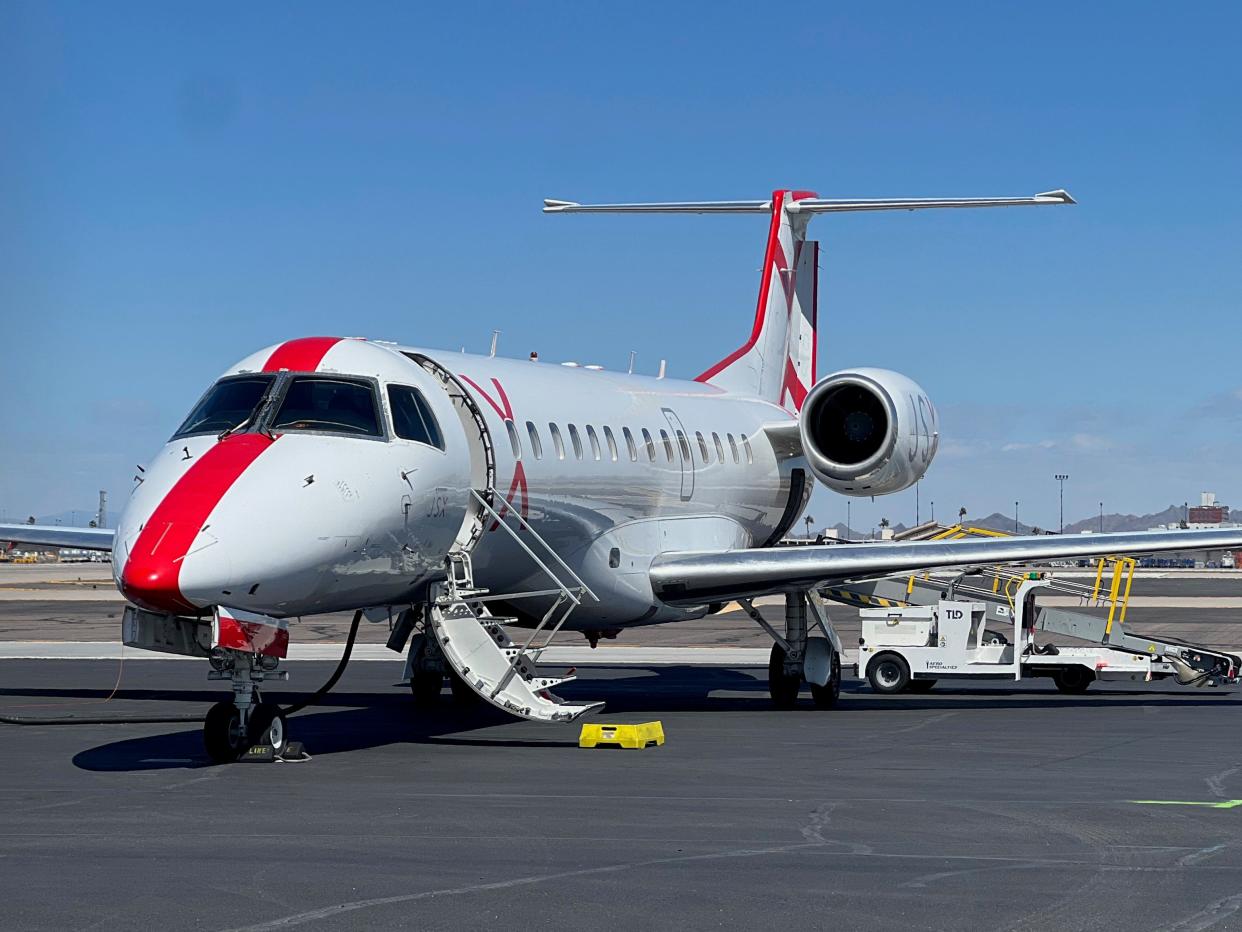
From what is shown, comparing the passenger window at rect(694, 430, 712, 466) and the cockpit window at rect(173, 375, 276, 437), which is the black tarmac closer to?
the cockpit window at rect(173, 375, 276, 437)

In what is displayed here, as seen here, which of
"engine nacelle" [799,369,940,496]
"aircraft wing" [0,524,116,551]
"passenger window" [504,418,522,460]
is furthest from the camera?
"aircraft wing" [0,524,116,551]

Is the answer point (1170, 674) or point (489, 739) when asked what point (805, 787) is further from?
point (1170, 674)

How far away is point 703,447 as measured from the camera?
74.8ft

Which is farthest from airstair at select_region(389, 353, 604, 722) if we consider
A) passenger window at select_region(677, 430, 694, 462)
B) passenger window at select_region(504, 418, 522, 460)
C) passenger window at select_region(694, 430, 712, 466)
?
passenger window at select_region(694, 430, 712, 466)

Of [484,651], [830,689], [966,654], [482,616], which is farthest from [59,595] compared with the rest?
[484,651]

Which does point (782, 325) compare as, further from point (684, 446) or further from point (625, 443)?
point (625, 443)

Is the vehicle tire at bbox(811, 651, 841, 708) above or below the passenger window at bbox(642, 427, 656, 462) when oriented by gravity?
below

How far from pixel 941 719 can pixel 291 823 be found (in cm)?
1014

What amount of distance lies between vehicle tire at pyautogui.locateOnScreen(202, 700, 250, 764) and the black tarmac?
A: 277mm

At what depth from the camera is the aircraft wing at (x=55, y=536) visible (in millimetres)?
23094

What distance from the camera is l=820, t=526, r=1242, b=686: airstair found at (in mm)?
23438

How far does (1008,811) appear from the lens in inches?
452

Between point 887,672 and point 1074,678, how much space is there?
8.65 feet

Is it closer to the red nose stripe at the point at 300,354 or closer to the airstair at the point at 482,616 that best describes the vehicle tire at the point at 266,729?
the airstair at the point at 482,616
